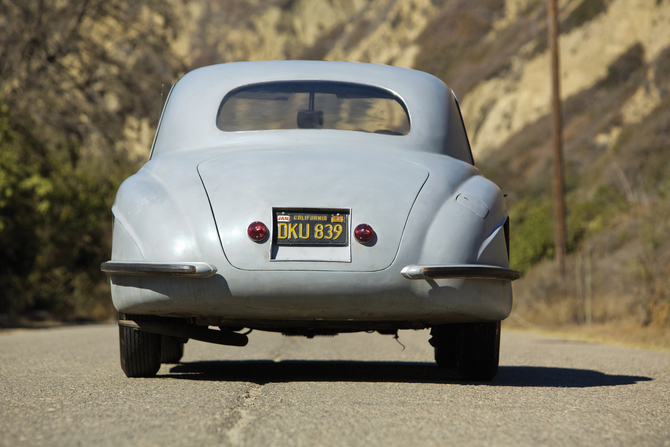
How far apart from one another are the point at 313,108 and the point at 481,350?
5.67ft

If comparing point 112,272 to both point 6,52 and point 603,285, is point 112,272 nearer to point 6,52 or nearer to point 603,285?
point 603,285

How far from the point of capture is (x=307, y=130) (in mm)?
4715

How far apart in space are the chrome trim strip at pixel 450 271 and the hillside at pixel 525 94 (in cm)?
727

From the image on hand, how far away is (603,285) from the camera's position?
53.9 feet

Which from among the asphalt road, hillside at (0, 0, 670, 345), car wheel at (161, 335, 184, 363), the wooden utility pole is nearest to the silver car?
the asphalt road

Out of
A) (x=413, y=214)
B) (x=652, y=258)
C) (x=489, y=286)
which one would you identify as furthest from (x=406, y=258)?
(x=652, y=258)

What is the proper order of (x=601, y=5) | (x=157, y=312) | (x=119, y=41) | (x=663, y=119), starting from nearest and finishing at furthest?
1. (x=157, y=312)
2. (x=119, y=41)
3. (x=663, y=119)
4. (x=601, y=5)

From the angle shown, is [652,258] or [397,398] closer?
[397,398]

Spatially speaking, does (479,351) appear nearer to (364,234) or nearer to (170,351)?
(364,234)

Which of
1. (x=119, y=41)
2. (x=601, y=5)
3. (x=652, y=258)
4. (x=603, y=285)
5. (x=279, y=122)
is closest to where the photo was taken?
(x=279, y=122)

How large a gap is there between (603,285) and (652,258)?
16.5ft

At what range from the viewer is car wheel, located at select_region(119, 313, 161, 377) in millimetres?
4527

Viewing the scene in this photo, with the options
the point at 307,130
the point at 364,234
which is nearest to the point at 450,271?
the point at 364,234

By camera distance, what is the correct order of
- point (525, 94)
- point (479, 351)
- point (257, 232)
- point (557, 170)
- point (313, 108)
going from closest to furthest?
point (257, 232), point (479, 351), point (313, 108), point (557, 170), point (525, 94)
